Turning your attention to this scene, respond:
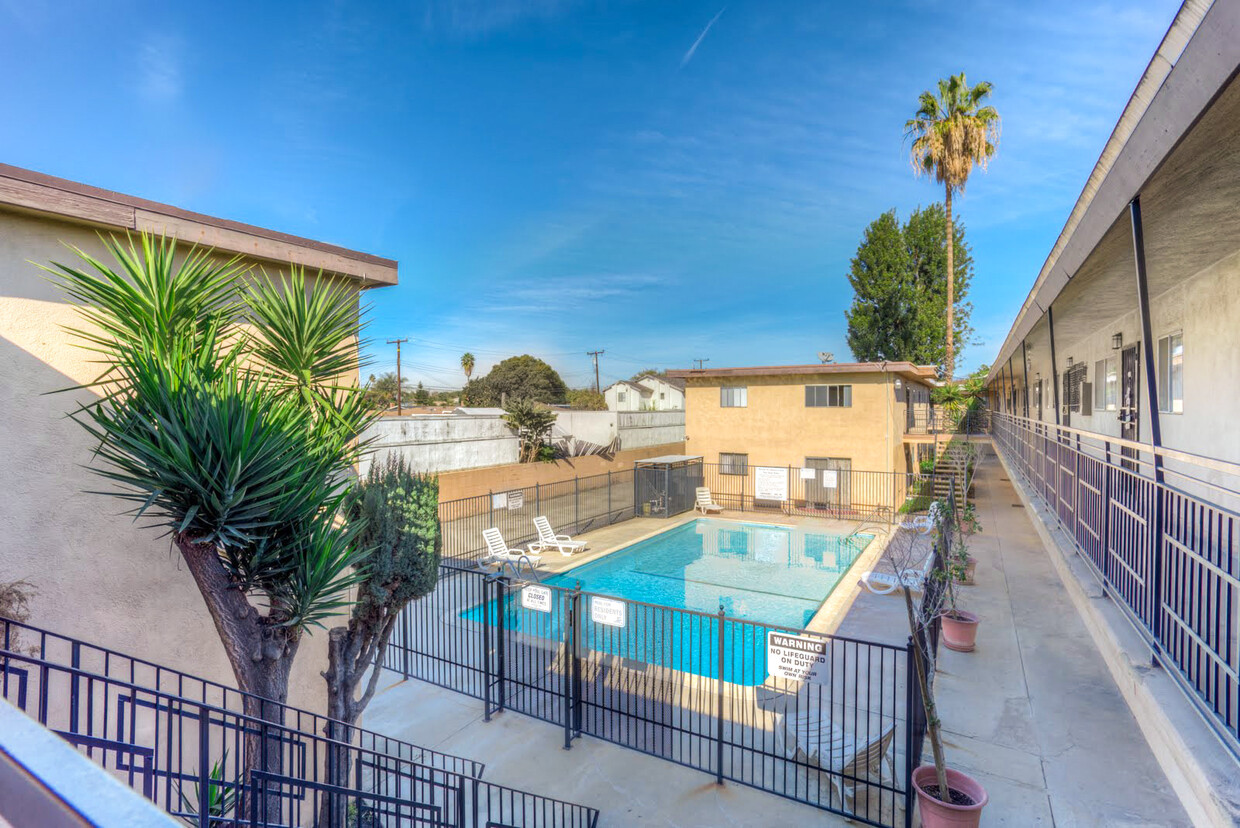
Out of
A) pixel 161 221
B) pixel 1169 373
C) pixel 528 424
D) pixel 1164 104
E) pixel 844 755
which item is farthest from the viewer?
pixel 528 424

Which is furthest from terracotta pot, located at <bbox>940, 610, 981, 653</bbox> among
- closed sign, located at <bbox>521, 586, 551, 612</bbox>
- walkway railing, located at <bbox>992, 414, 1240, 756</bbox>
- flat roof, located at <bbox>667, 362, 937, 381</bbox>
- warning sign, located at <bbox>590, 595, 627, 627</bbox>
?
flat roof, located at <bbox>667, 362, 937, 381</bbox>

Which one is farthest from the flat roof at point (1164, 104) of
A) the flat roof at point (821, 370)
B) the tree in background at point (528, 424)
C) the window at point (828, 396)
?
the tree in background at point (528, 424)

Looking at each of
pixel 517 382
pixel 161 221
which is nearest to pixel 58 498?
pixel 161 221

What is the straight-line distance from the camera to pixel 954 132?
81.5 ft

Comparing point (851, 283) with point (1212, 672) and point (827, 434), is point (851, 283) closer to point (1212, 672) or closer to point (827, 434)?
point (827, 434)

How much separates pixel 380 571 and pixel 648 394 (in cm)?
5627

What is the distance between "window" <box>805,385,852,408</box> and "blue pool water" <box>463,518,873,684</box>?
531 cm

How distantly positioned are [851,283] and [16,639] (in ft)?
123

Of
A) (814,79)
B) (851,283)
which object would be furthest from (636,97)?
(851,283)

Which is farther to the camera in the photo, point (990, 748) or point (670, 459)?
point (670, 459)

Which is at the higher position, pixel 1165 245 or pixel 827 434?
pixel 1165 245

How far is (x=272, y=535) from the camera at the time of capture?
411cm

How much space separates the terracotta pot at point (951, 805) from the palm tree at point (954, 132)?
26.5 meters

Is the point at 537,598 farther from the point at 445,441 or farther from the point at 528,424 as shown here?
the point at 528,424
